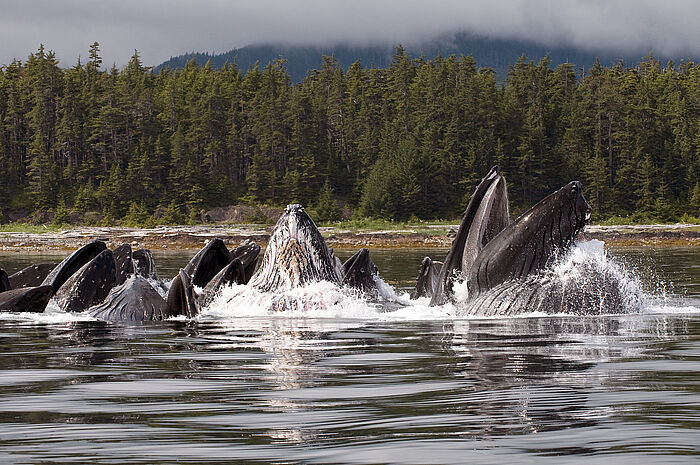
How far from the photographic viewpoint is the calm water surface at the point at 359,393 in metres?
4.84

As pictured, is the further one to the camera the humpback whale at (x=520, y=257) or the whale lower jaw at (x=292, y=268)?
the whale lower jaw at (x=292, y=268)

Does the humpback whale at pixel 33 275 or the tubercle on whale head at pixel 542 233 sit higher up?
→ the tubercle on whale head at pixel 542 233

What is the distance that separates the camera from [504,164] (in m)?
103

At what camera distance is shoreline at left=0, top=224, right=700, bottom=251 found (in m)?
61.9

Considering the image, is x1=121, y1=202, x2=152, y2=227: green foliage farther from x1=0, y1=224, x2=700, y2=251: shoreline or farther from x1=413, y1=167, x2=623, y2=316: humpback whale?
x1=413, y1=167, x2=623, y2=316: humpback whale

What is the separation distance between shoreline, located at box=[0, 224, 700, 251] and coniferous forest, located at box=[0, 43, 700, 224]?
22.7 m

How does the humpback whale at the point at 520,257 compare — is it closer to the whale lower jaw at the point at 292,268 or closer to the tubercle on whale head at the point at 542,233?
the tubercle on whale head at the point at 542,233

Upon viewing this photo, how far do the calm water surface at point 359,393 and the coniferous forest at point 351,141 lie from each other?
270ft

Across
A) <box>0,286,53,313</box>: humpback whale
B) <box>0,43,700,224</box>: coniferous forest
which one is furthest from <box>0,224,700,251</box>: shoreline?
<box>0,286,53,313</box>: humpback whale

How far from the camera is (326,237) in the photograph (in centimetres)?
6719

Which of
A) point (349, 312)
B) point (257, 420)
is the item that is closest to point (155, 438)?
point (257, 420)

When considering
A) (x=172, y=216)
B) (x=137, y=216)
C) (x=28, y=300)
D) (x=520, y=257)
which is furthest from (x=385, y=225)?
(x=520, y=257)

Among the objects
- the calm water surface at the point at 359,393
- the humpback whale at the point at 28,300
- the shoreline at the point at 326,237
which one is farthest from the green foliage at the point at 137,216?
the calm water surface at the point at 359,393

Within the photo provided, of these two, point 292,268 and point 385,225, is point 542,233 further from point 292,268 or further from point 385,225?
point 385,225
